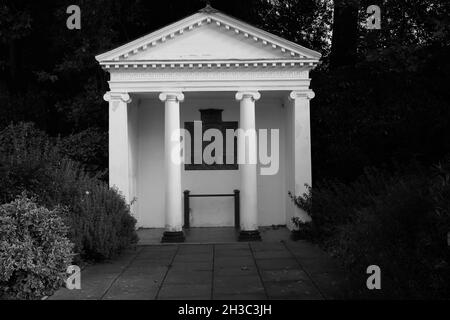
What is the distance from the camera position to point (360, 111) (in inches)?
676

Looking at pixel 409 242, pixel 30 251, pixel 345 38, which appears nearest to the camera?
pixel 409 242

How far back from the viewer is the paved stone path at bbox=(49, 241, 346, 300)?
28.0 feet

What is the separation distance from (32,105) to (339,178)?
463 inches

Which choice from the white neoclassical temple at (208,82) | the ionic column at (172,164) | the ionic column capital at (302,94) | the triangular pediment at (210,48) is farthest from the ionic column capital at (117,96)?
the ionic column capital at (302,94)

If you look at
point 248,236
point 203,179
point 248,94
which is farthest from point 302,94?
point 203,179

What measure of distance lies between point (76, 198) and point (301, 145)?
6.46 metres

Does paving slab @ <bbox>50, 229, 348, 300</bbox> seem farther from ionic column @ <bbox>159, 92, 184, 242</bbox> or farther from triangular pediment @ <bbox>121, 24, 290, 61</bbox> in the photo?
triangular pediment @ <bbox>121, 24, 290, 61</bbox>

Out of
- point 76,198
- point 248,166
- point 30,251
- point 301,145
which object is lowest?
point 30,251

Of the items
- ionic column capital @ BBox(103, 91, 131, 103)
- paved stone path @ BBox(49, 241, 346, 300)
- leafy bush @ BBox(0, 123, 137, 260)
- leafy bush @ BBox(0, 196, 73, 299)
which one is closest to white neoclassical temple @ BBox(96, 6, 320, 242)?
ionic column capital @ BBox(103, 91, 131, 103)

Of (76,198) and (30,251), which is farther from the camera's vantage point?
(76,198)

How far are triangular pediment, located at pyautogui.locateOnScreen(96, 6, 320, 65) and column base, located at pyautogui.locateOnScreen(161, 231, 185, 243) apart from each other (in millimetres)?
4788

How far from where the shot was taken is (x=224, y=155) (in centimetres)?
1678

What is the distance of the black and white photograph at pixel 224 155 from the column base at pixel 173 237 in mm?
39

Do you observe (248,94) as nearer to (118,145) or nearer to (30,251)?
(118,145)
